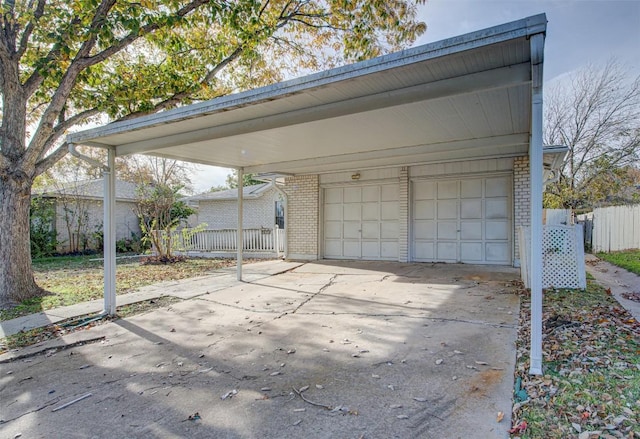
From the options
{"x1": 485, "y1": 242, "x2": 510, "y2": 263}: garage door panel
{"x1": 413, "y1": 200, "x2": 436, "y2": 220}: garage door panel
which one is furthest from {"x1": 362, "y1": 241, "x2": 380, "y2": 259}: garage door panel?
{"x1": 485, "y1": 242, "x2": 510, "y2": 263}: garage door panel

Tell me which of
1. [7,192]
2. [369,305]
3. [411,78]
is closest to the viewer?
[411,78]

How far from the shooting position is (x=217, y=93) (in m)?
11.0

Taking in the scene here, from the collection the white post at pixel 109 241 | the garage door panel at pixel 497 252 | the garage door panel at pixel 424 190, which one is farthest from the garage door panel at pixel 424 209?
the white post at pixel 109 241

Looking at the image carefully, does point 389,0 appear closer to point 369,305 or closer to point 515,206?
point 515,206

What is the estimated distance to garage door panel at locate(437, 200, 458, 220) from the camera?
9.66 metres

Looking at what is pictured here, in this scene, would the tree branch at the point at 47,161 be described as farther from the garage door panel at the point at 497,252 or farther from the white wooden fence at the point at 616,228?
the white wooden fence at the point at 616,228

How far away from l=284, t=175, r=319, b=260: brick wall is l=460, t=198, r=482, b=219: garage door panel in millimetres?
4270

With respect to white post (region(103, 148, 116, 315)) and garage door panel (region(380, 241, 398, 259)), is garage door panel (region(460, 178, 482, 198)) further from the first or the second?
white post (region(103, 148, 116, 315))

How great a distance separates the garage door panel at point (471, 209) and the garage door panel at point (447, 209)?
0.49 ft

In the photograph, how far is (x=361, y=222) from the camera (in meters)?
11.0

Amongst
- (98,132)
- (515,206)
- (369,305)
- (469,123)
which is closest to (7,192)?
(98,132)

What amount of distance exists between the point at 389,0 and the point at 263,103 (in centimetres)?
672

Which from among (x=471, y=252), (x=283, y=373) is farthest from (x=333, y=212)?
(x=283, y=373)

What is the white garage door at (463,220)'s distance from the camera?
915 centimetres
